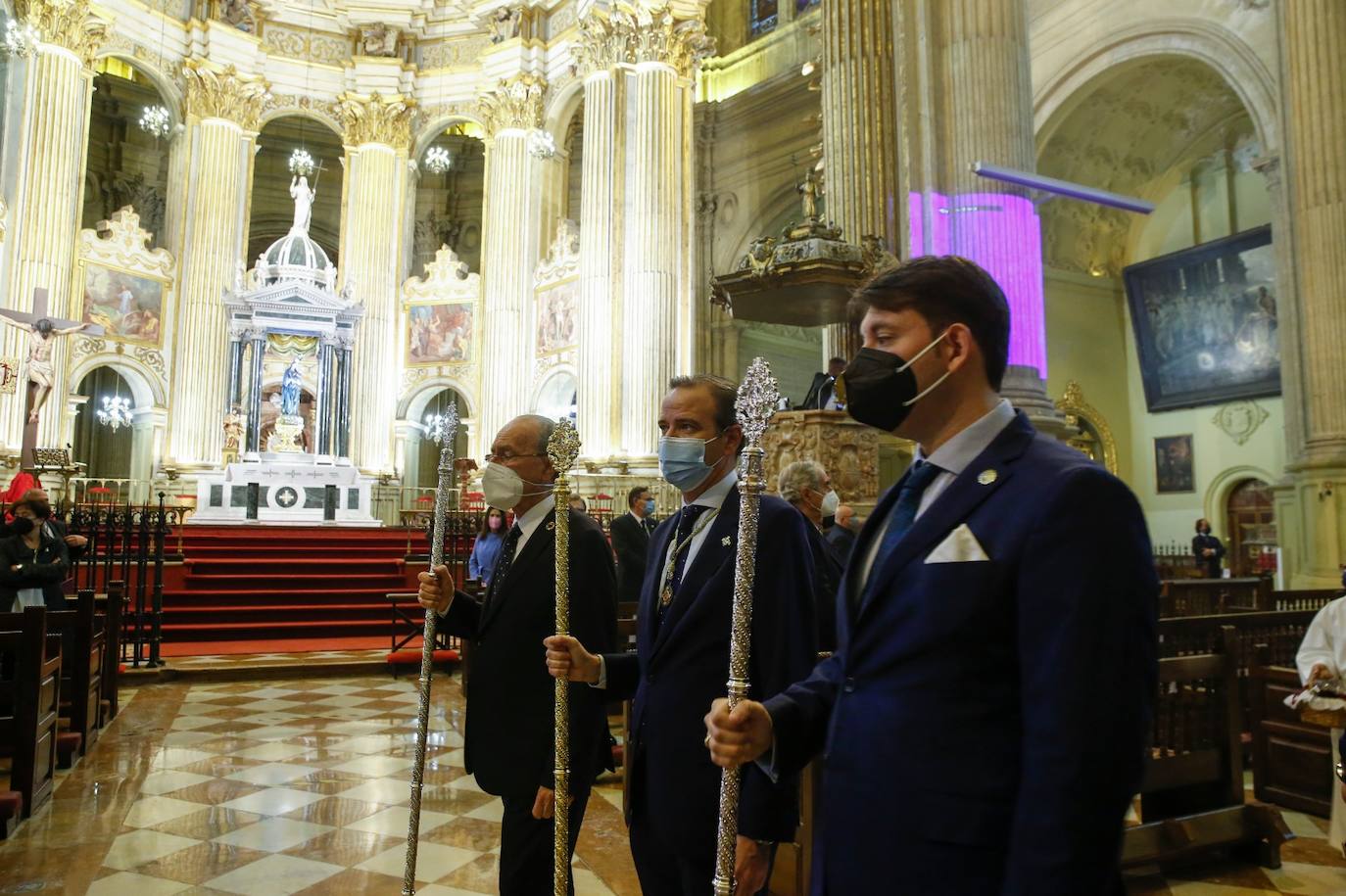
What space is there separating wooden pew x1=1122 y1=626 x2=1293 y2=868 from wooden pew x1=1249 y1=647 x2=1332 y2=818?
75cm

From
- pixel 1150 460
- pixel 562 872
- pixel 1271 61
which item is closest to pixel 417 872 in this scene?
pixel 562 872

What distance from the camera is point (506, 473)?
282cm

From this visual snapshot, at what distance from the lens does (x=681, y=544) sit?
7.84ft

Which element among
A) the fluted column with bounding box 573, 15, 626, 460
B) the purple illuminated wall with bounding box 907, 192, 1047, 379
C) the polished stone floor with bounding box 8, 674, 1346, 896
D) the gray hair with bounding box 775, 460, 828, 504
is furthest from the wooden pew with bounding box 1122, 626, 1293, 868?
the fluted column with bounding box 573, 15, 626, 460

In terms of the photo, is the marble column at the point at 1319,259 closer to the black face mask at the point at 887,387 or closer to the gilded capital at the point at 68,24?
the black face mask at the point at 887,387

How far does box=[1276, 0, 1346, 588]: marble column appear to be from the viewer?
9.88m

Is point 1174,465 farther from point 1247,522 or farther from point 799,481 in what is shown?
point 799,481

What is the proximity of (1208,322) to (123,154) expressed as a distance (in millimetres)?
25289

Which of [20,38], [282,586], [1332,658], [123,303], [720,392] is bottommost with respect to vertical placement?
[282,586]

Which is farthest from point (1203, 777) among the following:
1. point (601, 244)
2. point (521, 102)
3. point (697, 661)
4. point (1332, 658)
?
point (521, 102)

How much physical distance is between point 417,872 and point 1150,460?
16520 mm

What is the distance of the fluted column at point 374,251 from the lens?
21.1 meters

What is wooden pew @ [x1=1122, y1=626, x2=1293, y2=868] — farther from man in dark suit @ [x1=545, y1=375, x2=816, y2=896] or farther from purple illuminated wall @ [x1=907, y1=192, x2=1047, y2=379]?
purple illuminated wall @ [x1=907, y1=192, x2=1047, y2=379]

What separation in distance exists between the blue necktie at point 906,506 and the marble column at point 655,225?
1533cm
